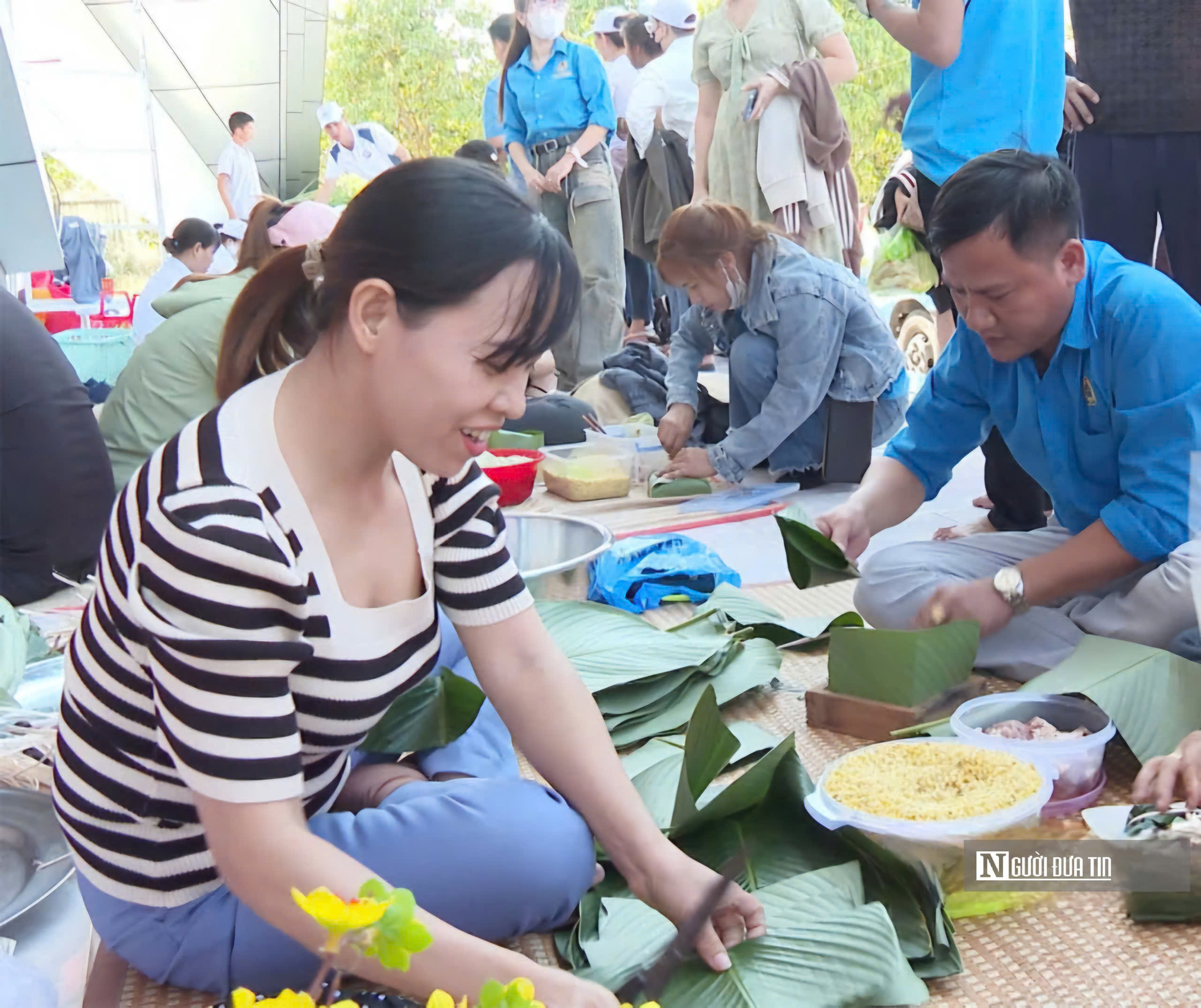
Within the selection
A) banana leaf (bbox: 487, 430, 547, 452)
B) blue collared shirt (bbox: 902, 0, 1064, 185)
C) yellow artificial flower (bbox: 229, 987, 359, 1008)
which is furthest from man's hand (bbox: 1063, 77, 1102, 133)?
yellow artificial flower (bbox: 229, 987, 359, 1008)

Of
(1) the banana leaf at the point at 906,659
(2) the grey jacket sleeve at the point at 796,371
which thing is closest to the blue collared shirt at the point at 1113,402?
(1) the banana leaf at the point at 906,659

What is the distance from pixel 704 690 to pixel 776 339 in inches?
63.8

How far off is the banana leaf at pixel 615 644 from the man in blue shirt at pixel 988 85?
854 mm

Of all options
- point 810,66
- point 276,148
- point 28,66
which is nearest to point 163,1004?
point 810,66

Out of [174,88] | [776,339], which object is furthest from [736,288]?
[174,88]

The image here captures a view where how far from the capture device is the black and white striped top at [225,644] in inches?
29.7

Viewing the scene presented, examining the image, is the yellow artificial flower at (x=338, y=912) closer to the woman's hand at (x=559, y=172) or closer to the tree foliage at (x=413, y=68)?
the woman's hand at (x=559, y=172)

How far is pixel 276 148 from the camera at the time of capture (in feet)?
31.0

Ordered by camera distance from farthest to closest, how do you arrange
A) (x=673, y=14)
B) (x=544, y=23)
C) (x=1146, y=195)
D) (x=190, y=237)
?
1. (x=190, y=237)
2. (x=673, y=14)
3. (x=544, y=23)
4. (x=1146, y=195)

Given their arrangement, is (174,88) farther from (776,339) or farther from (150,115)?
(776,339)

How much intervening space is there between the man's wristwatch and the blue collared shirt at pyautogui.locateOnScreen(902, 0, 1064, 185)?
1093mm

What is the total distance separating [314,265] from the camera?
34.6 inches

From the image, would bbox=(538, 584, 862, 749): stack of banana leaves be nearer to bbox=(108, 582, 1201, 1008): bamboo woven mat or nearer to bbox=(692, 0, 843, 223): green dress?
bbox=(108, 582, 1201, 1008): bamboo woven mat

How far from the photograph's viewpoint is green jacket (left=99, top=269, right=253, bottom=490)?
7.74 feet
